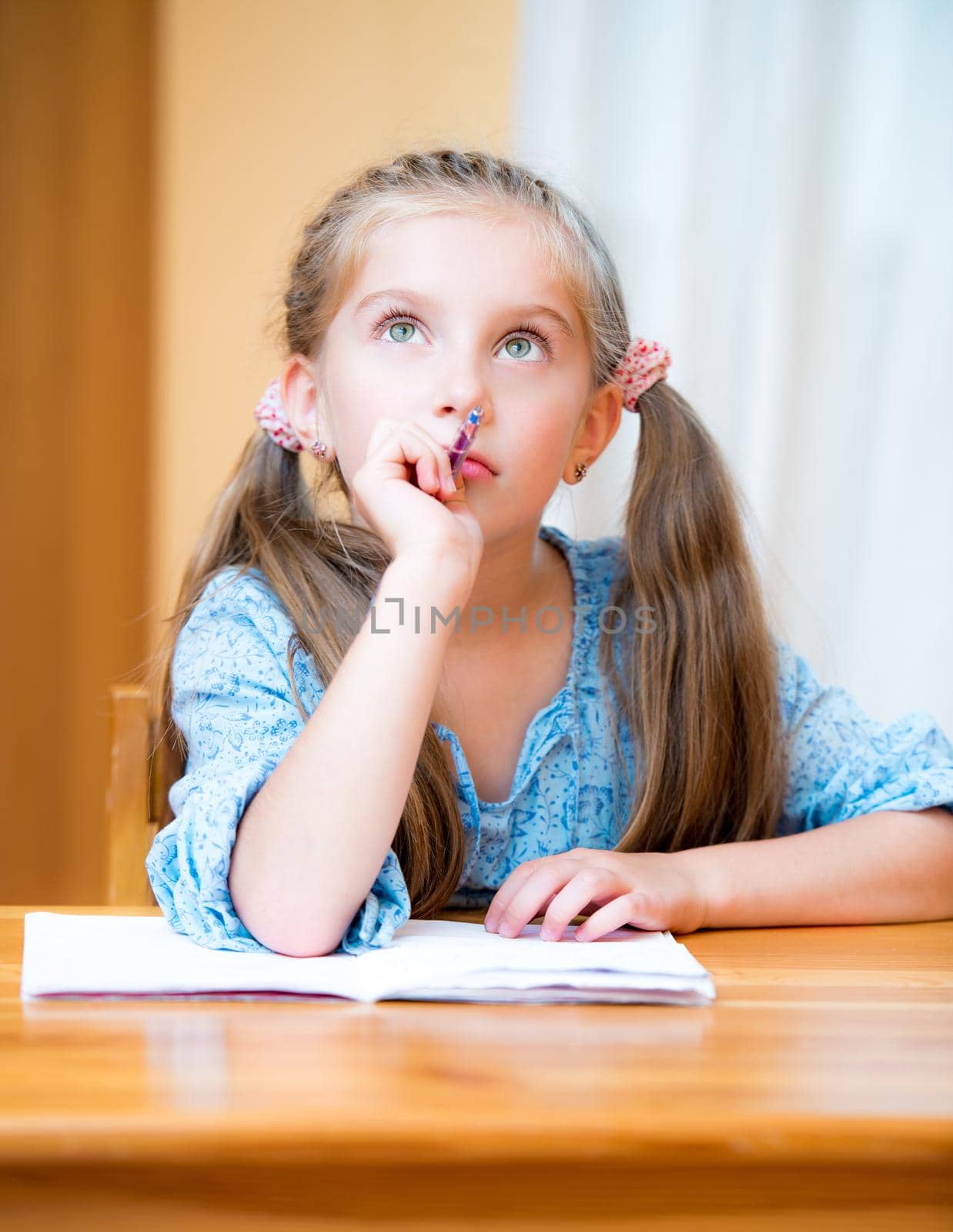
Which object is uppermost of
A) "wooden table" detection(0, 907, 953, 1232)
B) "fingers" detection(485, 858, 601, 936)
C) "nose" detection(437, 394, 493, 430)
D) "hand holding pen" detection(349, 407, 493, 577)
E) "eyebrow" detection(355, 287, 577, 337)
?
"eyebrow" detection(355, 287, 577, 337)

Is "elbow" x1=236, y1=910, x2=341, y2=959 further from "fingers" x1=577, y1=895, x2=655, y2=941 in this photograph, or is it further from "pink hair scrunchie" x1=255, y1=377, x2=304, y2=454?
"pink hair scrunchie" x1=255, y1=377, x2=304, y2=454

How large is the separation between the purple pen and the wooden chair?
1.13ft

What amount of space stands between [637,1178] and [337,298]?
2.47 feet

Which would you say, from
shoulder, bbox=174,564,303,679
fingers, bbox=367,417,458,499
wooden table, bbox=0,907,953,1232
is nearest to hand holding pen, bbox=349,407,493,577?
fingers, bbox=367,417,458,499

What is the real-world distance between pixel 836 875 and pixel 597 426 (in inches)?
17.8

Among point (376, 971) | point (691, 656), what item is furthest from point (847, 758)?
point (376, 971)

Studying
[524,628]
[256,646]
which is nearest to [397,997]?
[256,646]

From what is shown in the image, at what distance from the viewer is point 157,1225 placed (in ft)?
1.37

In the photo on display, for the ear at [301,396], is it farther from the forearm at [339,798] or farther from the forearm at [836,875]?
the forearm at [836,875]

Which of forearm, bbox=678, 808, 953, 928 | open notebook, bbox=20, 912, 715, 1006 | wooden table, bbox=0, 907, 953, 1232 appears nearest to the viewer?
wooden table, bbox=0, 907, 953, 1232

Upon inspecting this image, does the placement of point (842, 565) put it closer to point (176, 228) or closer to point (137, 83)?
point (176, 228)

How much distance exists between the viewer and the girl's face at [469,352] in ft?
2.99

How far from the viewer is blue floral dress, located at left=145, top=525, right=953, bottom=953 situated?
731 millimetres

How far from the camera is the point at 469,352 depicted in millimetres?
907
